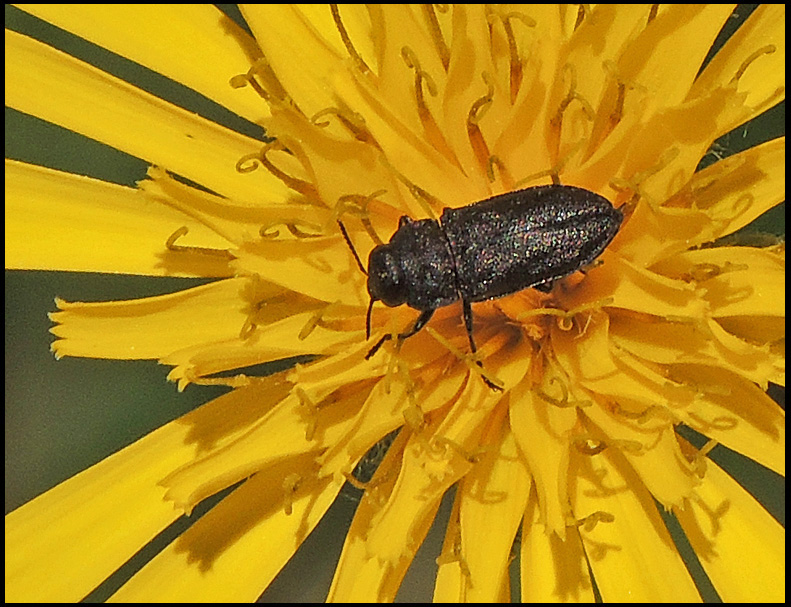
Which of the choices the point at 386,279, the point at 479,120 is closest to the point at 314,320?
the point at 386,279

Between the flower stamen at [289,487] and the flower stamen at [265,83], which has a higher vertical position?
the flower stamen at [265,83]

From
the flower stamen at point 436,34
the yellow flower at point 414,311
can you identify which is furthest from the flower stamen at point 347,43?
the flower stamen at point 436,34

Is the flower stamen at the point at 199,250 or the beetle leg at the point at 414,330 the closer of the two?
the beetle leg at the point at 414,330

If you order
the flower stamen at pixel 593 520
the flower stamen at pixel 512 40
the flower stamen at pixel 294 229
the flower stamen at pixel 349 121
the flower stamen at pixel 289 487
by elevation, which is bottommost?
the flower stamen at pixel 593 520

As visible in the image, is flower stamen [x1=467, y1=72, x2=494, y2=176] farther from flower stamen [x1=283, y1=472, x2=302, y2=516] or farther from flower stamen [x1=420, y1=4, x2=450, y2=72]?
flower stamen [x1=283, y1=472, x2=302, y2=516]

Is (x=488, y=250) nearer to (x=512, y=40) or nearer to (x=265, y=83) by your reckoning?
(x=512, y=40)

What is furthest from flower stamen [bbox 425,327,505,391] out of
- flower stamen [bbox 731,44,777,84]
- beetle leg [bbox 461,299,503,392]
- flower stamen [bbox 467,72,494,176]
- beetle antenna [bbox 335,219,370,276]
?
flower stamen [bbox 731,44,777,84]

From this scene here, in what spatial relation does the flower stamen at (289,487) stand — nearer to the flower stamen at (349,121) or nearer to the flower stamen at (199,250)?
the flower stamen at (199,250)
